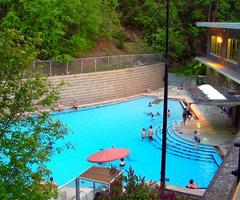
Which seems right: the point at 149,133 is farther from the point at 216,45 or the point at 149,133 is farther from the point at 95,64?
the point at 95,64

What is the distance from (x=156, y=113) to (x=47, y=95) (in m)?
22.7

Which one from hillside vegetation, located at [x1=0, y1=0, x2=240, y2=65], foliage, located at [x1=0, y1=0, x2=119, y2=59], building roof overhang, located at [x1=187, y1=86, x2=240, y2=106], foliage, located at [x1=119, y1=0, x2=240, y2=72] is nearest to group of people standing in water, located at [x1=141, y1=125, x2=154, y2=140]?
building roof overhang, located at [x1=187, y1=86, x2=240, y2=106]

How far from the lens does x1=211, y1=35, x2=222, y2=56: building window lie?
2958 centimetres

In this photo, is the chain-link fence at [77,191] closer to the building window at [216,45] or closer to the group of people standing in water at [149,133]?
the group of people standing in water at [149,133]

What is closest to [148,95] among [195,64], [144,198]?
[195,64]

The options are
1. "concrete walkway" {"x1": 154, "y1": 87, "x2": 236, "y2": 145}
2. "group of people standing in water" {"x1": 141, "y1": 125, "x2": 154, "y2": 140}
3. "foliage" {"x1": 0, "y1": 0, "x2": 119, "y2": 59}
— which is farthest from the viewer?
"foliage" {"x1": 0, "y1": 0, "x2": 119, "y2": 59}

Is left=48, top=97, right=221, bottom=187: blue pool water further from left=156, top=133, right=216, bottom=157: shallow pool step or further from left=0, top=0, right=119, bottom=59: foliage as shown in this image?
left=0, top=0, right=119, bottom=59: foliage

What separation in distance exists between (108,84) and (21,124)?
2630 centimetres

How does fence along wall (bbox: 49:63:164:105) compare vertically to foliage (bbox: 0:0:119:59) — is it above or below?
below

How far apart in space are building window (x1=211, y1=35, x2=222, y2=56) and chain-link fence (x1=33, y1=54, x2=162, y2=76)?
27.7ft

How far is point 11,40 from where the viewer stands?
293 inches

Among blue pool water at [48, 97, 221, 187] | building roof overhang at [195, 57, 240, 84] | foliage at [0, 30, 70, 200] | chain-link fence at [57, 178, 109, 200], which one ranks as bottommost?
blue pool water at [48, 97, 221, 187]

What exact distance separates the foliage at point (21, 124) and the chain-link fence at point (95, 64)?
20926 millimetres

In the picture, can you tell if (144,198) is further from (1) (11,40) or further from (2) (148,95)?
(2) (148,95)
